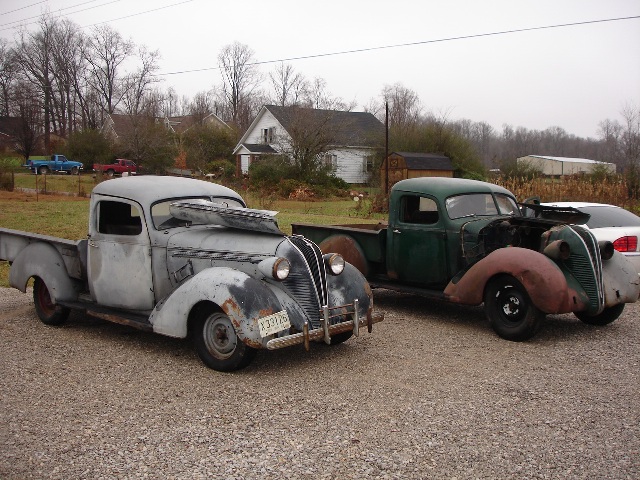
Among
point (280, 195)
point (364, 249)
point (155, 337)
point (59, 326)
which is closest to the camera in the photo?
point (155, 337)

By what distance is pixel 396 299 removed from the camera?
9.74 m

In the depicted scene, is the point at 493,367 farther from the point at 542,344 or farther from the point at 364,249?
the point at 364,249

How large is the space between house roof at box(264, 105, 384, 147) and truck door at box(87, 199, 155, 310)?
32.5 meters

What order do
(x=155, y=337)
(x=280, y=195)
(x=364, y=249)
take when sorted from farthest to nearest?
(x=280, y=195), (x=364, y=249), (x=155, y=337)

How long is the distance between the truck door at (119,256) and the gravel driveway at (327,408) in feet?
1.67

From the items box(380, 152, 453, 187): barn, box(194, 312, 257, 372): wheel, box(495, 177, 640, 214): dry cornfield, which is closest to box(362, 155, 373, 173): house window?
box(380, 152, 453, 187): barn

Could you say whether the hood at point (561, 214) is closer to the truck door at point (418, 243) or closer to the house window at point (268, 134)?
the truck door at point (418, 243)

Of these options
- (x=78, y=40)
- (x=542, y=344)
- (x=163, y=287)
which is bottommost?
(x=542, y=344)

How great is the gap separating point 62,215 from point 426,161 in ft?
69.6

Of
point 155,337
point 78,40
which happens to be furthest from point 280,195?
point 78,40

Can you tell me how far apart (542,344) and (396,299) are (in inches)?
118

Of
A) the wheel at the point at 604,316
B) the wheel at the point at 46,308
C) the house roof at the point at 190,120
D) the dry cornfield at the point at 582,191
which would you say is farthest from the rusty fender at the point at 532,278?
the house roof at the point at 190,120

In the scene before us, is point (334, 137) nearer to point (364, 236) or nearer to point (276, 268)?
point (364, 236)

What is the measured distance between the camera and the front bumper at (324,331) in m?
5.49
